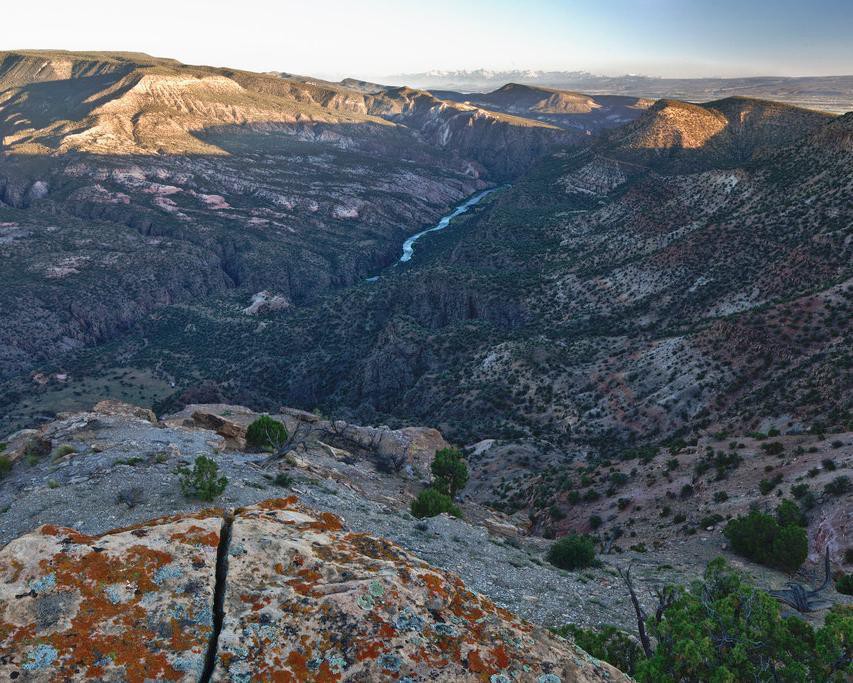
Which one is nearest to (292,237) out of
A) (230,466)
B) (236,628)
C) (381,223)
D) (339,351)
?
(381,223)

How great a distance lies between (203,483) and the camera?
51.6 feet

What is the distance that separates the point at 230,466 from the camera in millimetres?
20000

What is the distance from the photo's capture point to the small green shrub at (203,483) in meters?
15.5

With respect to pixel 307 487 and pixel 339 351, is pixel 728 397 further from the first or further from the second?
pixel 339 351

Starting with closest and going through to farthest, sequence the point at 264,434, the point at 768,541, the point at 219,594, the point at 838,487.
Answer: the point at 219,594
the point at 768,541
the point at 838,487
the point at 264,434

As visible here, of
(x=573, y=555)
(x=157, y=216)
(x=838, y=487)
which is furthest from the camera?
(x=157, y=216)

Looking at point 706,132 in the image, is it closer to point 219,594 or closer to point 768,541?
point 768,541

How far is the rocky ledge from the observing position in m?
4.60

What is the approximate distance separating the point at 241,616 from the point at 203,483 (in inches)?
465

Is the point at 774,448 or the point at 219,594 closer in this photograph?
the point at 219,594

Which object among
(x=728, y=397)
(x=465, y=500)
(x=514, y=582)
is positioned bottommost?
(x=465, y=500)

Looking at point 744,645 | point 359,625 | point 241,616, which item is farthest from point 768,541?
point 241,616

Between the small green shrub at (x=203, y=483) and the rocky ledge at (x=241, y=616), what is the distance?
9.80 metres

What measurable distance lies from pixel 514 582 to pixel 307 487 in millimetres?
8907
